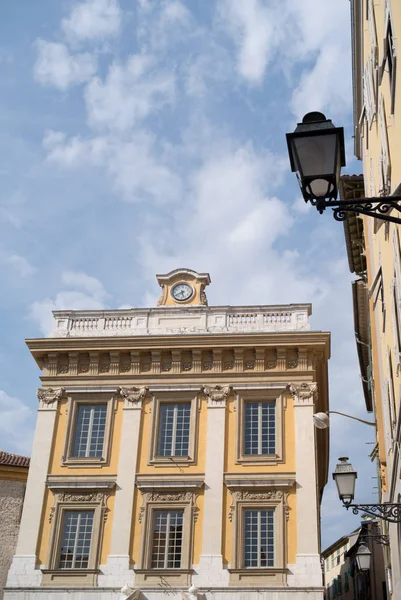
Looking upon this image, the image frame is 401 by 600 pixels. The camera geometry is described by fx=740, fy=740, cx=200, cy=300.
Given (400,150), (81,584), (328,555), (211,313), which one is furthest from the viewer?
(328,555)

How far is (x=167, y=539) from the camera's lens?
75.4 feet

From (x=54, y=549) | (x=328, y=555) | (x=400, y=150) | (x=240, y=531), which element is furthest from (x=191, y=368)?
(x=328, y=555)

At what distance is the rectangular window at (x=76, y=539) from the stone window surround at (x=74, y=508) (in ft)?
0.52

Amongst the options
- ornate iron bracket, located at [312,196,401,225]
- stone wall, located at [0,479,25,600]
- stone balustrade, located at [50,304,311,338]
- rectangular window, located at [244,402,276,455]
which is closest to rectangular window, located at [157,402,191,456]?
rectangular window, located at [244,402,276,455]

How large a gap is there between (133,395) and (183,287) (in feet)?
16.0

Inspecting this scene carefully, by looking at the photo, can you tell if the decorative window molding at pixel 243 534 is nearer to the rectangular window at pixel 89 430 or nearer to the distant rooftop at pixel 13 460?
the rectangular window at pixel 89 430

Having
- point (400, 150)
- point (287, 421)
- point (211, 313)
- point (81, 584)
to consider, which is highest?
point (211, 313)

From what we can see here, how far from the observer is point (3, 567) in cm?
2556

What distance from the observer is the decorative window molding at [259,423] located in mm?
23594

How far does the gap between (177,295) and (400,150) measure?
18927 millimetres

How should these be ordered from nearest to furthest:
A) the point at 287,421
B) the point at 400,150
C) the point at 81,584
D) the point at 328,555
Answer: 1. the point at 400,150
2. the point at 81,584
3. the point at 287,421
4. the point at 328,555

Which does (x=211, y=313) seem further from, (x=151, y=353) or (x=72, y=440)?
(x=72, y=440)

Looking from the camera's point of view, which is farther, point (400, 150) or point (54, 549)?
point (54, 549)

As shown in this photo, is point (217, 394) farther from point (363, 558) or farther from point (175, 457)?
point (363, 558)
